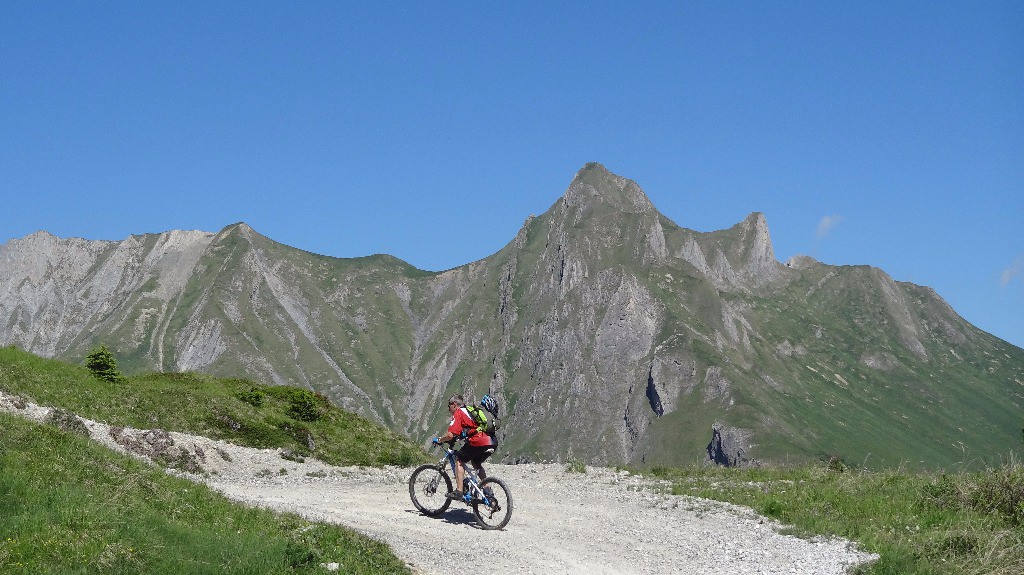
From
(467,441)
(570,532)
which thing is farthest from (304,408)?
(570,532)

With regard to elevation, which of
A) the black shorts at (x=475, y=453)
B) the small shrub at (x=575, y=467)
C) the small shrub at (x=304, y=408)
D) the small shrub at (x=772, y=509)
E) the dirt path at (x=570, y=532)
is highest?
the small shrub at (x=304, y=408)

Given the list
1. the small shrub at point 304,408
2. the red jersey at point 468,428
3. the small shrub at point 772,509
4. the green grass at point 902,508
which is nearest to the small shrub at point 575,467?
the green grass at point 902,508

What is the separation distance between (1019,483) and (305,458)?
24209mm

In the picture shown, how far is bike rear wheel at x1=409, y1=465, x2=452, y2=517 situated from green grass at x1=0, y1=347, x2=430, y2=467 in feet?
32.3

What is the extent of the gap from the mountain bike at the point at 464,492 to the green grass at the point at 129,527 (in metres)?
4.94

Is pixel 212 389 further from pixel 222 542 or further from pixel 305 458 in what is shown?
pixel 222 542

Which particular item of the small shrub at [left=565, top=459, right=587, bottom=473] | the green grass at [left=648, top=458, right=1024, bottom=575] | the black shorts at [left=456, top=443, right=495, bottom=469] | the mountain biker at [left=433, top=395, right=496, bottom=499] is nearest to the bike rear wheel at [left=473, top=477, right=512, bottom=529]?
the mountain biker at [left=433, top=395, right=496, bottom=499]

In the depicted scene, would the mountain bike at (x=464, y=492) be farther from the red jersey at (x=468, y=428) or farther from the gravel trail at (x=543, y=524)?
the red jersey at (x=468, y=428)

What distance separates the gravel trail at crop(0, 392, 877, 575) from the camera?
1761cm

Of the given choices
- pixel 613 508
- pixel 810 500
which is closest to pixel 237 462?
pixel 613 508

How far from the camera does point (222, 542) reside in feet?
45.1

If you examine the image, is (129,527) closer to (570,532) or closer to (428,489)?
(428,489)

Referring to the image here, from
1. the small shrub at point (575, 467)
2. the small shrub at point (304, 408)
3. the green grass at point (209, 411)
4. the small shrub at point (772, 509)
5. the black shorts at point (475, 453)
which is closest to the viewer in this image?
the black shorts at point (475, 453)

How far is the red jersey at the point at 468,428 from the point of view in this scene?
2072 cm
